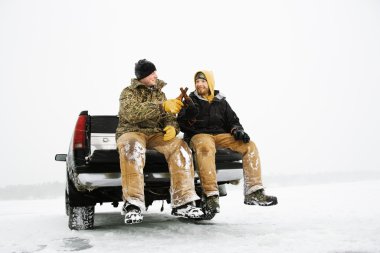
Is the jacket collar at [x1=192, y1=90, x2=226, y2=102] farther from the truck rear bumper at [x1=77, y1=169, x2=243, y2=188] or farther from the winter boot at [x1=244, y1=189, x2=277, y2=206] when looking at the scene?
the winter boot at [x1=244, y1=189, x2=277, y2=206]

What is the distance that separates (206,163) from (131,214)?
982 millimetres

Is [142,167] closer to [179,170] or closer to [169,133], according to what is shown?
[179,170]

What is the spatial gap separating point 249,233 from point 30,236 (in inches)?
90.0

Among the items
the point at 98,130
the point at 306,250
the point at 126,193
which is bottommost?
the point at 306,250

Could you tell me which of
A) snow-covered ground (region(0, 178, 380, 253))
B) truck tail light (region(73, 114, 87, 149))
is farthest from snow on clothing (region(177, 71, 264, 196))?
truck tail light (region(73, 114, 87, 149))

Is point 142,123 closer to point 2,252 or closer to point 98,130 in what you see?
point 98,130

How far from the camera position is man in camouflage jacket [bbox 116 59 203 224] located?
10.4ft

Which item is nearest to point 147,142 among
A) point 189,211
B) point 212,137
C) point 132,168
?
point 132,168

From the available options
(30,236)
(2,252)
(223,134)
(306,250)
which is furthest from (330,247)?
(30,236)

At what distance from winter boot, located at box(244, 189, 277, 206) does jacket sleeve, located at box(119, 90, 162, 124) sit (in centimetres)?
134

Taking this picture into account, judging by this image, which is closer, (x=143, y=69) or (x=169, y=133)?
(x=169, y=133)

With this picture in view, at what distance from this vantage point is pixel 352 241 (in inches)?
107

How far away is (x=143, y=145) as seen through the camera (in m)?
3.42

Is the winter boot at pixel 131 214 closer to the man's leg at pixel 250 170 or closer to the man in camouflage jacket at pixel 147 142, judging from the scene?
the man in camouflage jacket at pixel 147 142
